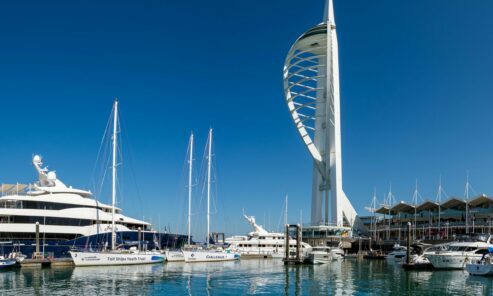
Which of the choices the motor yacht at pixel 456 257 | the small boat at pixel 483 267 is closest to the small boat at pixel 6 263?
the motor yacht at pixel 456 257

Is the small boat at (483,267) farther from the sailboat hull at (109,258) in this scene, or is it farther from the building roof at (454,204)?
the building roof at (454,204)

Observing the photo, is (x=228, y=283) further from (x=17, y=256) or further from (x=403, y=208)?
(x=403, y=208)

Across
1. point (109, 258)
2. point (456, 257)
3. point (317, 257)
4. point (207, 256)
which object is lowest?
point (207, 256)

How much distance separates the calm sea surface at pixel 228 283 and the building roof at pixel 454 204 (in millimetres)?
44480

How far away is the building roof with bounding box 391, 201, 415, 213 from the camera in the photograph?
319 ft

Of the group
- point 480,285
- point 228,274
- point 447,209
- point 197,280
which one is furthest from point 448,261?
point 447,209

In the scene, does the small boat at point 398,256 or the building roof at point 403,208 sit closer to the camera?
the small boat at point 398,256

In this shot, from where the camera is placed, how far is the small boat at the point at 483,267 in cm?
4221

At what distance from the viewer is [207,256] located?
59844 mm

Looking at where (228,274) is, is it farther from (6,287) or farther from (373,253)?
(373,253)

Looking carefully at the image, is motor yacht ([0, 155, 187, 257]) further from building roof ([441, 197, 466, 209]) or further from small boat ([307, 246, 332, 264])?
building roof ([441, 197, 466, 209])

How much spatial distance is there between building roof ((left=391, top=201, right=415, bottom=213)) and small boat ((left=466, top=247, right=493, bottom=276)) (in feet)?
173

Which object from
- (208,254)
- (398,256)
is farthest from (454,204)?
(208,254)

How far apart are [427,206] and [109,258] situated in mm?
65229
